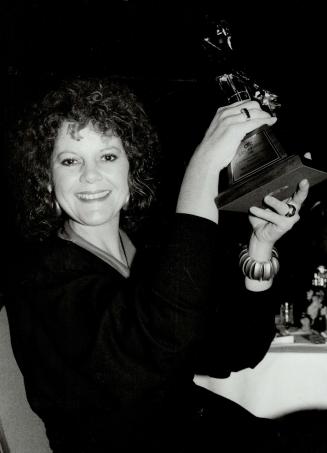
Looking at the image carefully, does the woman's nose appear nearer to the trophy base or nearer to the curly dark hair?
the curly dark hair

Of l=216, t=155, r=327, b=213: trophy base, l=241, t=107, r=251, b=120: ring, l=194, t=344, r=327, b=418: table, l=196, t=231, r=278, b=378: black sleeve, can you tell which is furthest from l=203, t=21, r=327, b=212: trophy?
l=194, t=344, r=327, b=418: table

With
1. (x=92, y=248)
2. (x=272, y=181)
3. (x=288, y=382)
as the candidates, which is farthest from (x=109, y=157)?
(x=288, y=382)

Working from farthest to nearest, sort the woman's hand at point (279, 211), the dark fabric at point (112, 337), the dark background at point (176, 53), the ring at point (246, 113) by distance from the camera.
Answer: the dark background at point (176, 53), the woman's hand at point (279, 211), the ring at point (246, 113), the dark fabric at point (112, 337)

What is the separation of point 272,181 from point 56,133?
621 mm

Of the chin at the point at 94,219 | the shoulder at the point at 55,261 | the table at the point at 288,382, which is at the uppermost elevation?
the chin at the point at 94,219

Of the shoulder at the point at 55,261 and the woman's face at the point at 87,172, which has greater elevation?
the woman's face at the point at 87,172

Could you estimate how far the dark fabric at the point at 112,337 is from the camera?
30.8 inches

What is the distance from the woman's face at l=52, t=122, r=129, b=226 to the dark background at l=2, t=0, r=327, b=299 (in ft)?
7.37

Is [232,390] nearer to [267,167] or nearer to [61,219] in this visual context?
[61,219]

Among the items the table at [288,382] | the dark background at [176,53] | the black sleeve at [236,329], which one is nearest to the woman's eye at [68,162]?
the black sleeve at [236,329]

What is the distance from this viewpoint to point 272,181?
96 centimetres

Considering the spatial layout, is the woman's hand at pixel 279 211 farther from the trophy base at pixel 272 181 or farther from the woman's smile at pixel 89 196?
the woman's smile at pixel 89 196

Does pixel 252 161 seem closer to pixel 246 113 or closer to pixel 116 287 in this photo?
pixel 246 113

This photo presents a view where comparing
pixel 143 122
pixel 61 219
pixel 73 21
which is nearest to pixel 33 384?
pixel 61 219
